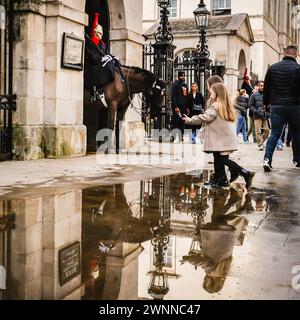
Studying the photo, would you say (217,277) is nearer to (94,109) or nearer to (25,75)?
(25,75)

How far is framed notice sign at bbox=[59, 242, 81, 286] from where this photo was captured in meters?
3.69

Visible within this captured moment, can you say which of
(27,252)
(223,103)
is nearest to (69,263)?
(27,252)

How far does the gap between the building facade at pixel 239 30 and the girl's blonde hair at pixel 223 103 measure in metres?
20.9

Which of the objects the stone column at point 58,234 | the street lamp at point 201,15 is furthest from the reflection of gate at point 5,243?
the street lamp at point 201,15

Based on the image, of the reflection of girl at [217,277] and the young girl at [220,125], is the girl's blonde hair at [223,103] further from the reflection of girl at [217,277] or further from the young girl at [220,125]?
the reflection of girl at [217,277]

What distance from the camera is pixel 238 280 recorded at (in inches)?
145

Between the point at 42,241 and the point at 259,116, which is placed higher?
the point at 259,116

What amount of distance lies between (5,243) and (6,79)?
6.69 meters

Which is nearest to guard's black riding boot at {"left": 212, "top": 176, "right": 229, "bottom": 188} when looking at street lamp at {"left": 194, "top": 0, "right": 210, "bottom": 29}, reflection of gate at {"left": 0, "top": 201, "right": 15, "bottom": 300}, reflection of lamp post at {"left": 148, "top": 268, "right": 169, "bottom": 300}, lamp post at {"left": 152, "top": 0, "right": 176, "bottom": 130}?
reflection of gate at {"left": 0, "top": 201, "right": 15, "bottom": 300}

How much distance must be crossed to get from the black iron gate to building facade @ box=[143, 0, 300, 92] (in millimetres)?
19104

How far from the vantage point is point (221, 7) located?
126ft
